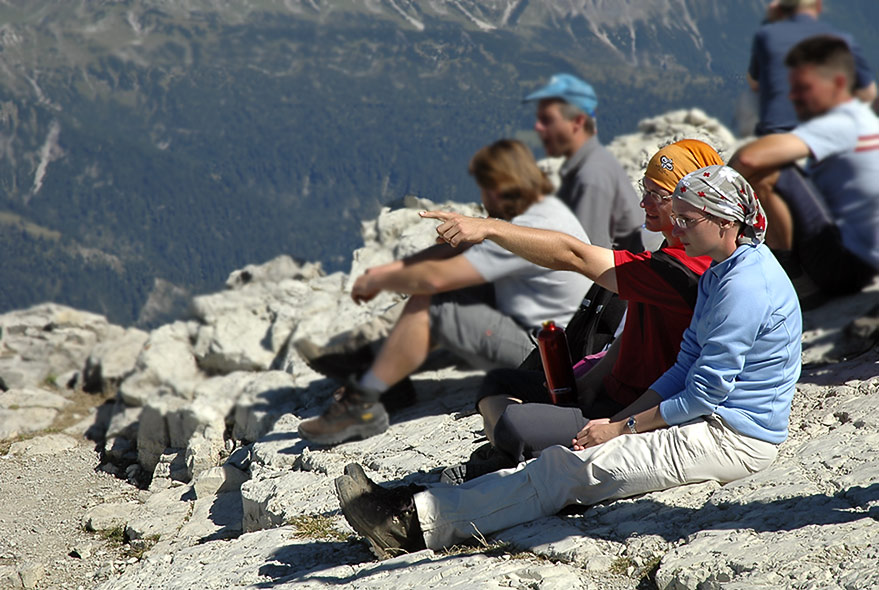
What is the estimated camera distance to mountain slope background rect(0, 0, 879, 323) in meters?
3.68

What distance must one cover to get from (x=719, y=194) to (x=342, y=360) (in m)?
3.28

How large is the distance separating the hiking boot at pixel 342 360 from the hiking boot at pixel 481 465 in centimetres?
156

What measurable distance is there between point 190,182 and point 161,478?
2.24 meters

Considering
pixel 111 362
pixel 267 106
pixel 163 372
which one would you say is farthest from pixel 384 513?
pixel 111 362

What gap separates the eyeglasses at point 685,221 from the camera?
7.29 feet

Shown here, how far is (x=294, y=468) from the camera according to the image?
14.6 feet

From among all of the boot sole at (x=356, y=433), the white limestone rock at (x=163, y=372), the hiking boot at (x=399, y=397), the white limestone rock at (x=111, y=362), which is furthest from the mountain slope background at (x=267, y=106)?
the boot sole at (x=356, y=433)

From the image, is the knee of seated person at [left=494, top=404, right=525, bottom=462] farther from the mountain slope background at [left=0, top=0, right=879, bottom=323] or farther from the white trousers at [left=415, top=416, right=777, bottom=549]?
the mountain slope background at [left=0, top=0, right=879, bottom=323]

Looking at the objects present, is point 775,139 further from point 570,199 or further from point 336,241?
point 336,241

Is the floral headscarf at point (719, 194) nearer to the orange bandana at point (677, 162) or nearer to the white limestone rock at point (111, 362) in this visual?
the orange bandana at point (677, 162)

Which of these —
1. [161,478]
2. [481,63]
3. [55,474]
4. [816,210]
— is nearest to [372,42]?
[481,63]

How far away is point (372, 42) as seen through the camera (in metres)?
4.64

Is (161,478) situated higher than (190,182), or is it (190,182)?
(190,182)

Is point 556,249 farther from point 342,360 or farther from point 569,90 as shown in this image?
point 342,360
